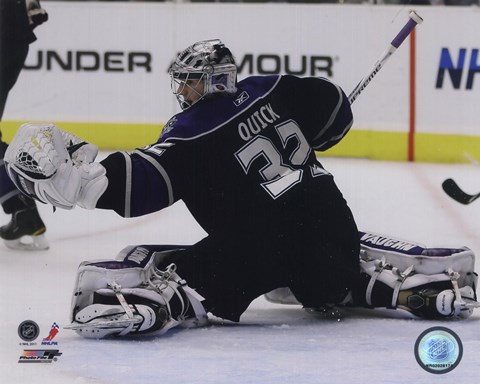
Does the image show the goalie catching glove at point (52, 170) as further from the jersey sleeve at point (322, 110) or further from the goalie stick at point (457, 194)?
the goalie stick at point (457, 194)

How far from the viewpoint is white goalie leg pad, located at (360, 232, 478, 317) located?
276 cm

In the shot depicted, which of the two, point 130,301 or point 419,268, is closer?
point 130,301

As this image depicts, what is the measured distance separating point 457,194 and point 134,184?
1.95 metres

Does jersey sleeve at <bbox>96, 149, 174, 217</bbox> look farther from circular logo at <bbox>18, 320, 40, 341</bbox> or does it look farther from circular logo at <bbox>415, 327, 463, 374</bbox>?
circular logo at <bbox>415, 327, 463, 374</bbox>

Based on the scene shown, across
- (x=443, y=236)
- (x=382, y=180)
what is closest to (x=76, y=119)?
(x=382, y=180)

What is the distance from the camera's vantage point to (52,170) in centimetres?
245

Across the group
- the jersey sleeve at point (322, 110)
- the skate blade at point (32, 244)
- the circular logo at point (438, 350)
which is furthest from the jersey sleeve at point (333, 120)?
the skate blade at point (32, 244)

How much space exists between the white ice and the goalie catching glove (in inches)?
11.9

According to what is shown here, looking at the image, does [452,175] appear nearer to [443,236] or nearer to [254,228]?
[443,236]

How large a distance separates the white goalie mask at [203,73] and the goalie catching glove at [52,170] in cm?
30

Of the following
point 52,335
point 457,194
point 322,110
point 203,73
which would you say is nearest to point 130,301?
point 52,335

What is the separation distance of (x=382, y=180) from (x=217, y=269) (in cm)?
183

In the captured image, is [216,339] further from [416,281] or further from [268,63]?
[268,63]

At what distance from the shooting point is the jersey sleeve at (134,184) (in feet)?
8.29
